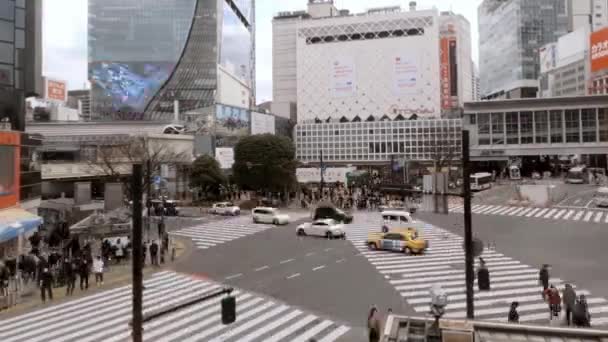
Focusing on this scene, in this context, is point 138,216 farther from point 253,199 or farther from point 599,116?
point 599,116

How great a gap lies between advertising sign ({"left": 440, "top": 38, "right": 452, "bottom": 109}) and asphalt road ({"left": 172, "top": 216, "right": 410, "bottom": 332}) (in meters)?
88.5

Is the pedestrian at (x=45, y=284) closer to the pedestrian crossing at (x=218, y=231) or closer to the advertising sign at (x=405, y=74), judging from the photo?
the pedestrian crossing at (x=218, y=231)

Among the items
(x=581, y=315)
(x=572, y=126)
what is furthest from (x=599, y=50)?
(x=581, y=315)

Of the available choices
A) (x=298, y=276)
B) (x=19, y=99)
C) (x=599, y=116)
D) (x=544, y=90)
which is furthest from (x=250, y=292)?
(x=544, y=90)

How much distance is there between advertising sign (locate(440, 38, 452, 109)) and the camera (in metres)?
107

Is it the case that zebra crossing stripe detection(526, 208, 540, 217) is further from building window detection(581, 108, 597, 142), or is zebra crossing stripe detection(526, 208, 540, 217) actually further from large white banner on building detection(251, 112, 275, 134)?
large white banner on building detection(251, 112, 275, 134)

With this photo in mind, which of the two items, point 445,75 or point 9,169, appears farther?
point 445,75

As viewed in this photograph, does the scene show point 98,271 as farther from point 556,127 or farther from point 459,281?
point 556,127

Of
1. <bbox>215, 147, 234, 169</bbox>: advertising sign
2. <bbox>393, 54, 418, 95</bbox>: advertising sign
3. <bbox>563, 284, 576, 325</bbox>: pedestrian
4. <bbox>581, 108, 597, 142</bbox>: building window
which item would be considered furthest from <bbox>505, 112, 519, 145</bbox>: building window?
<bbox>563, 284, 576, 325</bbox>: pedestrian

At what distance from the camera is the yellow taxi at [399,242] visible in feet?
73.2

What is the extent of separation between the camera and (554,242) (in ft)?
79.4

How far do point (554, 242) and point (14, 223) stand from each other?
26305mm

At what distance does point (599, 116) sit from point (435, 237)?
6031 cm

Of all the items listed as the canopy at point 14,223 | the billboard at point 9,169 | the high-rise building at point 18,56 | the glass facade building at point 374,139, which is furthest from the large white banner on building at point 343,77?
the canopy at point 14,223
